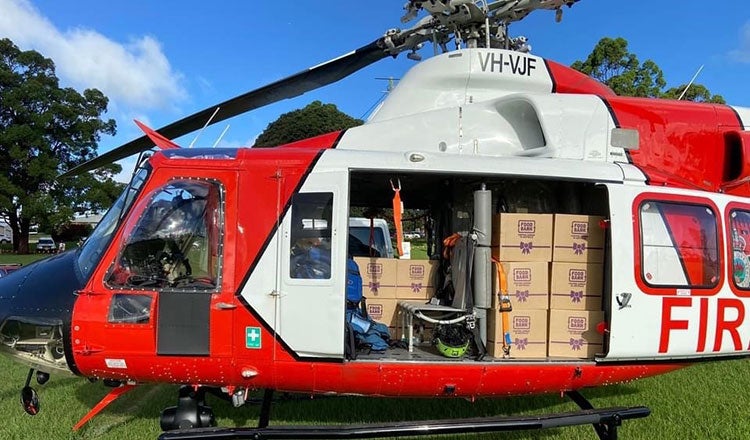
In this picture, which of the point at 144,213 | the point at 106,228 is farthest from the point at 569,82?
the point at 106,228

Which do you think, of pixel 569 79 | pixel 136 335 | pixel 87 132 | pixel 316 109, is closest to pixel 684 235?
pixel 569 79

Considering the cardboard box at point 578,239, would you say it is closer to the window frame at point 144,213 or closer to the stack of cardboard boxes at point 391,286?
the stack of cardboard boxes at point 391,286

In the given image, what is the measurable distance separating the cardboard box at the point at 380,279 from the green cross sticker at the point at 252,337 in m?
1.22

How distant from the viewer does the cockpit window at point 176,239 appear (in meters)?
3.50

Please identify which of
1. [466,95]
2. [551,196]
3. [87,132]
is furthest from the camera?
[87,132]

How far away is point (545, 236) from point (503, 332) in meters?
0.78

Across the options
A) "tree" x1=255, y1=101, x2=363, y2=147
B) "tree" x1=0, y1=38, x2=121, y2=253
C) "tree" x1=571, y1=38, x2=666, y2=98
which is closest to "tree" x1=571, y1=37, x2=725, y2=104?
"tree" x1=571, y1=38, x2=666, y2=98

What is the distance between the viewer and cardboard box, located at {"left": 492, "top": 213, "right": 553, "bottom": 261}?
12.6ft

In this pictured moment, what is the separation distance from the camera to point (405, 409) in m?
5.20

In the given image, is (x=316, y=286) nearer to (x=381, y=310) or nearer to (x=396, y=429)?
(x=396, y=429)

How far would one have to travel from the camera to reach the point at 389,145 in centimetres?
469

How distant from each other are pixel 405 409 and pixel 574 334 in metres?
2.12

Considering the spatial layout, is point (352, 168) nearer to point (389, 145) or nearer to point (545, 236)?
point (389, 145)

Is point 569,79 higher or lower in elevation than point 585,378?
higher
